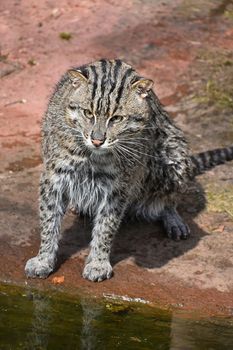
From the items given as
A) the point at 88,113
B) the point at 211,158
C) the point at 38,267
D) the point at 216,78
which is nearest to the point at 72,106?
the point at 88,113

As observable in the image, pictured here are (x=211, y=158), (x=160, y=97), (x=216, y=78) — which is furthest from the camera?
(x=216, y=78)

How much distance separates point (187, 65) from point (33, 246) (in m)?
4.79

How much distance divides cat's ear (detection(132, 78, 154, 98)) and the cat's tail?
90.2 inches

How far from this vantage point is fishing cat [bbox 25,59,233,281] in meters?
7.76

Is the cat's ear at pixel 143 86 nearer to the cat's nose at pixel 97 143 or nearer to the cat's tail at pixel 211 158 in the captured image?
the cat's nose at pixel 97 143

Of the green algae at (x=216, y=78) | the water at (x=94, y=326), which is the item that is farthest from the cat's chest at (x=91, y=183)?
the green algae at (x=216, y=78)

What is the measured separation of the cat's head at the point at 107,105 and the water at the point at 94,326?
1.36 m

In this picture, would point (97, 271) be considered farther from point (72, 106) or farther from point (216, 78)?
point (216, 78)

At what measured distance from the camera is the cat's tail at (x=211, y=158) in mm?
10233

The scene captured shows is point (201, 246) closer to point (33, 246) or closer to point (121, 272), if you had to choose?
point (121, 272)

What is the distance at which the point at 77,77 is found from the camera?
310 inches

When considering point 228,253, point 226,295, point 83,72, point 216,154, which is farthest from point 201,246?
point 83,72

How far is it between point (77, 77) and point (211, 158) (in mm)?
2838

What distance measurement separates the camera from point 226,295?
8320mm
